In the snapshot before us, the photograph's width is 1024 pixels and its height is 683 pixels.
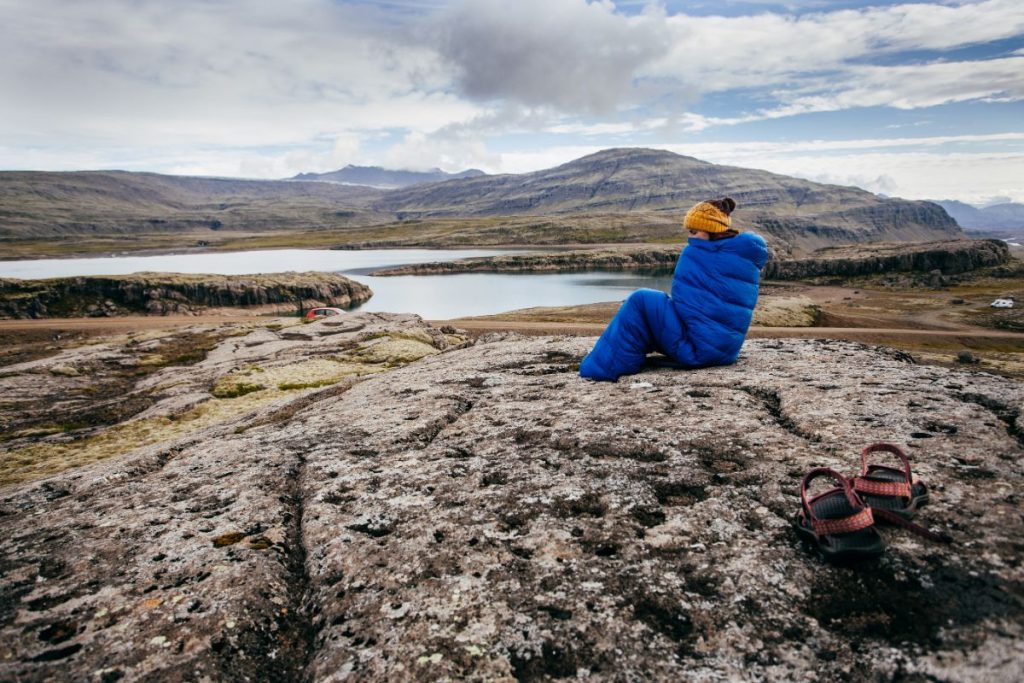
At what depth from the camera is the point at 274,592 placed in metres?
5.50

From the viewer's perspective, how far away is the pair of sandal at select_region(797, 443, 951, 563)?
461cm

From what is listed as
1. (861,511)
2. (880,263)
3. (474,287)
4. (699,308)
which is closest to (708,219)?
(699,308)

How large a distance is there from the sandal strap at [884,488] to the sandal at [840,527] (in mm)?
387

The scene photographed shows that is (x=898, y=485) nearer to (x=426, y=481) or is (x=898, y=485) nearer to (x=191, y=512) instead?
(x=426, y=481)

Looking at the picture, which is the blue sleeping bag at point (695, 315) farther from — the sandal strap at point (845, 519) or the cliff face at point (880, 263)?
the cliff face at point (880, 263)

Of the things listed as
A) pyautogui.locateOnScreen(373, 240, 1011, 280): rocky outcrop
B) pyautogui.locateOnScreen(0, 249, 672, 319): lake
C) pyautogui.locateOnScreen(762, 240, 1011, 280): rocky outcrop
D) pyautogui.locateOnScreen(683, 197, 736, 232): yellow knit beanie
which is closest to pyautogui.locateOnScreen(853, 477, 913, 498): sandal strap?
pyautogui.locateOnScreen(683, 197, 736, 232): yellow knit beanie

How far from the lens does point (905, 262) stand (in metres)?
134

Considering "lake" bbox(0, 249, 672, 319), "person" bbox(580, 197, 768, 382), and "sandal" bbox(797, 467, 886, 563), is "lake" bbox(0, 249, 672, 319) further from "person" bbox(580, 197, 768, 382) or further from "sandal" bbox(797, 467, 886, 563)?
"sandal" bbox(797, 467, 886, 563)

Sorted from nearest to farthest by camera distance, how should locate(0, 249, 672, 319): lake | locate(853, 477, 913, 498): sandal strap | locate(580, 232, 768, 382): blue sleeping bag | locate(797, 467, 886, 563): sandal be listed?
locate(797, 467, 886, 563): sandal < locate(853, 477, 913, 498): sandal strap < locate(580, 232, 768, 382): blue sleeping bag < locate(0, 249, 672, 319): lake

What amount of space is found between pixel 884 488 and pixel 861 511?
0.65 m

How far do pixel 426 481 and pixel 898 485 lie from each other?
5.76m

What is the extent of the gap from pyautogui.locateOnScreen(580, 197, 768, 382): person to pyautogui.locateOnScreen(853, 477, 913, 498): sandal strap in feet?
20.9

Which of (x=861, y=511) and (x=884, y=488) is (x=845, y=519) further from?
(x=884, y=488)

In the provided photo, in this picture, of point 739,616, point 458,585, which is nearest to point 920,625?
point 739,616
